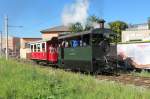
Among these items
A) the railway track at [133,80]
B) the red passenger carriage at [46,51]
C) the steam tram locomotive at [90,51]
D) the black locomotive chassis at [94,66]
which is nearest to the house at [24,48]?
the red passenger carriage at [46,51]

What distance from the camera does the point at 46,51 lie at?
4216 centimetres

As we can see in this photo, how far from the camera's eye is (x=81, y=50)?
1180 inches

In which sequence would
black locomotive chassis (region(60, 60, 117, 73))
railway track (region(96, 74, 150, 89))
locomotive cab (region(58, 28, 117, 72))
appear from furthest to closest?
1. locomotive cab (region(58, 28, 117, 72))
2. black locomotive chassis (region(60, 60, 117, 73))
3. railway track (region(96, 74, 150, 89))

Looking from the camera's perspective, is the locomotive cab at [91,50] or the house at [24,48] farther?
the house at [24,48]

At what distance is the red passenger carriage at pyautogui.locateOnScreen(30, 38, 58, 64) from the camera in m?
39.1

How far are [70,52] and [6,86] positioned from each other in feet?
56.1

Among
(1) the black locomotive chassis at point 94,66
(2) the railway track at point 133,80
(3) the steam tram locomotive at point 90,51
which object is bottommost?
(2) the railway track at point 133,80

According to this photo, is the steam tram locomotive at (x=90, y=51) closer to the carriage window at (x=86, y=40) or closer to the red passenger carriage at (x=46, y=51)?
the carriage window at (x=86, y=40)

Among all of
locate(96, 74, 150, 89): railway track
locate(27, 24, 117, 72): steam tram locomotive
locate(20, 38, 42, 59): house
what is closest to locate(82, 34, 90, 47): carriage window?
locate(27, 24, 117, 72): steam tram locomotive

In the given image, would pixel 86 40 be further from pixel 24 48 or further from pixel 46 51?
pixel 24 48

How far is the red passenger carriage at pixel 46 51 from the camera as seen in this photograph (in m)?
39.1

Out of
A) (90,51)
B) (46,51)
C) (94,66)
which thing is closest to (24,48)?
(46,51)

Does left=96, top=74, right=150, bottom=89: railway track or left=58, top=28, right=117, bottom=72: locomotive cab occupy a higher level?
left=58, top=28, right=117, bottom=72: locomotive cab

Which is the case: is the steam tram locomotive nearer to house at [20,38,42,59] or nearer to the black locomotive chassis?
the black locomotive chassis
